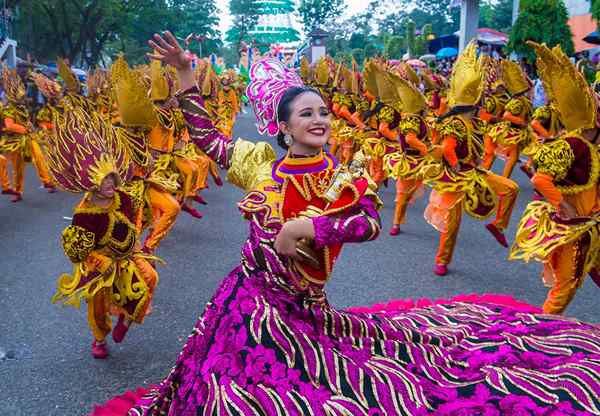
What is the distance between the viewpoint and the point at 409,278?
5.91m

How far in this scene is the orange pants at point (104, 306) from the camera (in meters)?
4.02

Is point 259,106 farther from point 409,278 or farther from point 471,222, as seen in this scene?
point 471,222

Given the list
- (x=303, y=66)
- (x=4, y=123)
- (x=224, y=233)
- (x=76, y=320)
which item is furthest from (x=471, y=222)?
(x=303, y=66)

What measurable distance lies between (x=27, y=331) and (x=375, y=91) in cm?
623

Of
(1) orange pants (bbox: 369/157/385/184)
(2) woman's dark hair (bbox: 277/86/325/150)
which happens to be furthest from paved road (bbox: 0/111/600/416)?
(2) woman's dark hair (bbox: 277/86/325/150)

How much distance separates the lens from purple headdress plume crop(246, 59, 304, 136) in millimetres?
3016

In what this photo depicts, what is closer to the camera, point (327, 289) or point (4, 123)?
point (327, 289)

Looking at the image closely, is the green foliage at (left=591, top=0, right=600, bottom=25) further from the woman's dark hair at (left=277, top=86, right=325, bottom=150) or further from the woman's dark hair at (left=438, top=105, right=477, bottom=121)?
the woman's dark hair at (left=277, top=86, right=325, bottom=150)

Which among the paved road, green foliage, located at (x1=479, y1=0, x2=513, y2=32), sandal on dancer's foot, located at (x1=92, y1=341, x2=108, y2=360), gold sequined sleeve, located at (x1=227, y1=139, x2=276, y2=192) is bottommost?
the paved road

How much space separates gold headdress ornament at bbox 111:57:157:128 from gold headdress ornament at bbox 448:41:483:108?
2953mm

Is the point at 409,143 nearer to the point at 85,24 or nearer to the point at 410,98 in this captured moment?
the point at 410,98

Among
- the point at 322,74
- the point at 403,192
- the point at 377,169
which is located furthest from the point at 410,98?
the point at 322,74

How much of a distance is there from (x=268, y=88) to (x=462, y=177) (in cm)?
329

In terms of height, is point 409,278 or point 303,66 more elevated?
point 303,66
